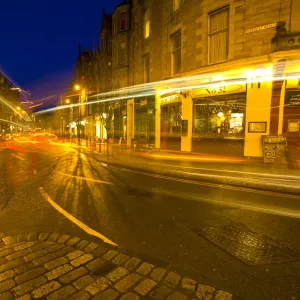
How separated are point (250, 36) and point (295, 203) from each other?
954 centimetres

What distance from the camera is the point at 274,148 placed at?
37.7 feet

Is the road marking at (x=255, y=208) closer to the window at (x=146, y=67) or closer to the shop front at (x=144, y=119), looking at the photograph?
the shop front at (x=144, y=119)

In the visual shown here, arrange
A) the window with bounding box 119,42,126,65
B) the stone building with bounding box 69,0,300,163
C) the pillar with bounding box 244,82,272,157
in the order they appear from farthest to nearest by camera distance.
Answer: the window with bounding box 119,42,126,65
the pillar with bounding box 244,82,272,157
the stone building with bounding box 69,0,300,163

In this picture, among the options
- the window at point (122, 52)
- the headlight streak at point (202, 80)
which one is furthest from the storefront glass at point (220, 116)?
the window at point (122, 52)

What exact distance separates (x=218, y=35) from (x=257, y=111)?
5301 millimetres

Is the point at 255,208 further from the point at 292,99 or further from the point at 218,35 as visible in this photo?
the point at 218,35

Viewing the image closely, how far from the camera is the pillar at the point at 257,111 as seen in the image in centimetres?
1219

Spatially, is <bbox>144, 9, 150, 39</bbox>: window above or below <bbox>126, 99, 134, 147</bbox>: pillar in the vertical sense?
above

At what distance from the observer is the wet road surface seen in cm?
332

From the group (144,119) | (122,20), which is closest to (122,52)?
(122,20)

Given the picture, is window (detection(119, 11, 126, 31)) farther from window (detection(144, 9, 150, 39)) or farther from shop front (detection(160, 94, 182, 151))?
shop front (detection(160, 94, 182, 151))

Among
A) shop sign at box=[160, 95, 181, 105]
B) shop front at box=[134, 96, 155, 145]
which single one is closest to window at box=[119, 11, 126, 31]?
shop front at box=[134, 96, 155, 145]

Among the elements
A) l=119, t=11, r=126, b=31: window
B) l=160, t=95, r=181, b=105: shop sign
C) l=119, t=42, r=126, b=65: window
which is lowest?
l=160, t=95, r=181, b=105: shop sign

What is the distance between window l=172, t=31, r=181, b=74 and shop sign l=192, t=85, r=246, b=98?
3727 mm
